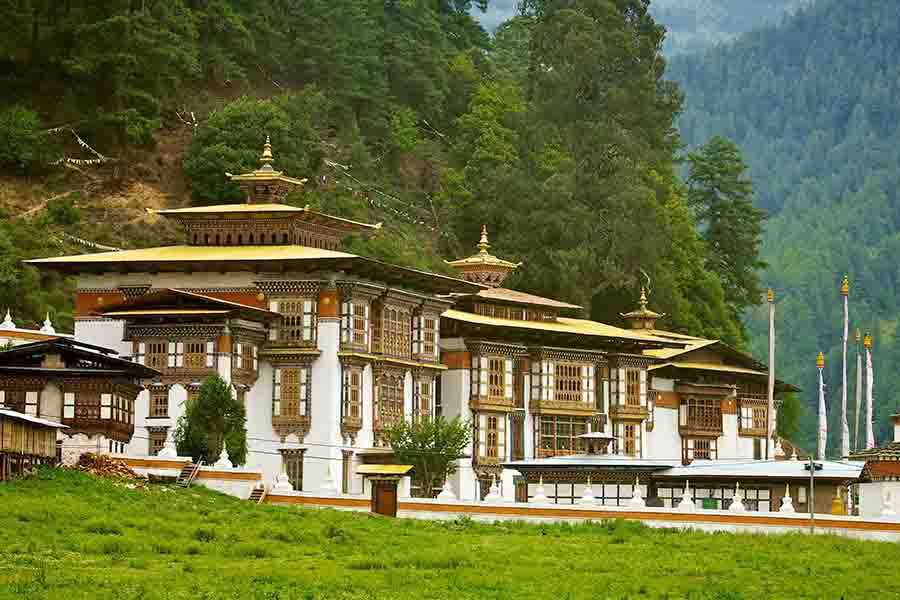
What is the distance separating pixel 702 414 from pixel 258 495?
4275 centimetres

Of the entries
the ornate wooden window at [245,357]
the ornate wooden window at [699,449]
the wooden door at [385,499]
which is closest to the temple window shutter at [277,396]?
the ornate wooden window at [245,357]

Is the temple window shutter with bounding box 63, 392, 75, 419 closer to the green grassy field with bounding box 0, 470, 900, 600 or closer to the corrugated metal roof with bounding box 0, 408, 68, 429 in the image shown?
the corrugated metal roof with bounding box 0, 408, 68, 429

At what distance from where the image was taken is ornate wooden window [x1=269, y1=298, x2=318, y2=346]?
300 feet

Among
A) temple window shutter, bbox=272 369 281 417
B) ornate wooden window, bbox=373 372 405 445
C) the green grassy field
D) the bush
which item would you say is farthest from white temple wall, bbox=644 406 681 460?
the green grassy field

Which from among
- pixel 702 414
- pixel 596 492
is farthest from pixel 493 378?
pixel 702 414

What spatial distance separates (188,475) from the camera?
77.9 m

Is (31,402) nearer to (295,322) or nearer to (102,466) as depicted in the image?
(102,466)

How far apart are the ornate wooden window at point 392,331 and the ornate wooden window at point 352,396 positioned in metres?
1.87

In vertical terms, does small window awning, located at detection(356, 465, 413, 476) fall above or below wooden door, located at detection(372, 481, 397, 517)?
above

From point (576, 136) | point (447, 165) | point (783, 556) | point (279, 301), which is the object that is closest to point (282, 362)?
point (279, 301)

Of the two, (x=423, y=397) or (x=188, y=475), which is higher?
(x=423, y=397)

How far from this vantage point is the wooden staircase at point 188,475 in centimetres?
7725

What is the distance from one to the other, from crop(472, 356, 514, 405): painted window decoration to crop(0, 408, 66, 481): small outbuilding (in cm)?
3156

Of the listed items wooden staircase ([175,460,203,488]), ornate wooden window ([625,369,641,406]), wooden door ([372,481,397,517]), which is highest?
ornate wooden window ([625,369,641,406])
